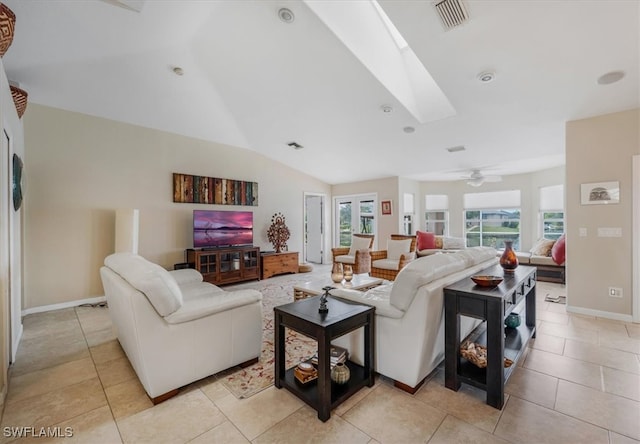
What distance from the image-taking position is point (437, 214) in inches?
337

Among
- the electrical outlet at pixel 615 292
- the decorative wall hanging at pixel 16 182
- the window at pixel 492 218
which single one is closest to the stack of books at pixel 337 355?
the decorative wall hanging at pixel 16 182

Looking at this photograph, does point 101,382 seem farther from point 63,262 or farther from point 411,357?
point 63,262

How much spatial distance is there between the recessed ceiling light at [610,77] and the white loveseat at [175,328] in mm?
4075

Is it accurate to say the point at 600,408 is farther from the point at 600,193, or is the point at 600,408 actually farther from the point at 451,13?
the point at 451,13

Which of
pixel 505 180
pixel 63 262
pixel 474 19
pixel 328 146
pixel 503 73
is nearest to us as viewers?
pixel 474 19

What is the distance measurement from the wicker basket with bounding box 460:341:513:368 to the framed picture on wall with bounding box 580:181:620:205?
281 cm

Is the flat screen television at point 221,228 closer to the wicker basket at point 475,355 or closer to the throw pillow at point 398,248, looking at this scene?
the throw pillow at point 398,248

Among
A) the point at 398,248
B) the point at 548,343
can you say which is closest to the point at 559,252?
the point at 398,248

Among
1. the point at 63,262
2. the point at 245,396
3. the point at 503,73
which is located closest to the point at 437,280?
the point at 245,396

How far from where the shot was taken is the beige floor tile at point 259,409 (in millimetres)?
1700

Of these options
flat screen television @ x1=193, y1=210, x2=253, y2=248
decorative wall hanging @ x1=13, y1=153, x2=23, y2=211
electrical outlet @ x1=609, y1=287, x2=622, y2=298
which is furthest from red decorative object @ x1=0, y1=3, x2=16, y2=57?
Result: electrical outlet @ x1=609, y1=287, x2=622, y2=298

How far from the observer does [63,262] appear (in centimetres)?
412

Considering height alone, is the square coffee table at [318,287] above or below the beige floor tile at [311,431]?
above

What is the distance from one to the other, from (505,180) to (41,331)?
9.31 metres
